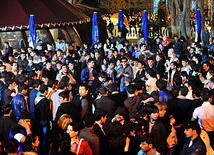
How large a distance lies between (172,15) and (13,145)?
1086 inches

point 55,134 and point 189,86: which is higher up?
point 189,86

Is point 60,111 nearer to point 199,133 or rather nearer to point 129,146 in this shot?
point 129,146

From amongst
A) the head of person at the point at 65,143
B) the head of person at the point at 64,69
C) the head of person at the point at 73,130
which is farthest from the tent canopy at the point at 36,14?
the head of person at the point at 65,143

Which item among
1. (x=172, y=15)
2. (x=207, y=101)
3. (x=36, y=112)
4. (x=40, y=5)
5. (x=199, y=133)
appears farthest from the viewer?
(x=172, y=15)

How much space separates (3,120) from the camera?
25.4ft

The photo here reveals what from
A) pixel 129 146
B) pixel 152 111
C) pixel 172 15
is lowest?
pixel 129 146

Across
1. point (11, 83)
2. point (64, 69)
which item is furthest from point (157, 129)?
point (64, 69)

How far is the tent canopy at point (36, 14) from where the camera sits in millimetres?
21078

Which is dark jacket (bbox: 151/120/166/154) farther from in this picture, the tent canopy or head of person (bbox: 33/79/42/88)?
the tent canopy

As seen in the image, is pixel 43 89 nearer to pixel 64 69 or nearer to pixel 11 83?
pixel 11 83

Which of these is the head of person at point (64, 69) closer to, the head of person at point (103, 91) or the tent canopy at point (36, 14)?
the head of person at point (103, 91)

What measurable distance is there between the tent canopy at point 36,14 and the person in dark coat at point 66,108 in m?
13.2

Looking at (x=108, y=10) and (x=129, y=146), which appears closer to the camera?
(x=129, y=146)

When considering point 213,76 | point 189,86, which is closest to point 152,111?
point 189,86
